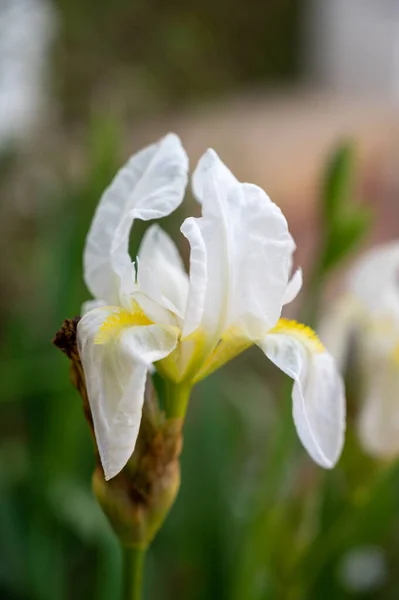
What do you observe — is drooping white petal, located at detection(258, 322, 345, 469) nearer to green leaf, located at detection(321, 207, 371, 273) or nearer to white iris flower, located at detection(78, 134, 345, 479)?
white iris flower, located at detection(78, 134, 345, 479)

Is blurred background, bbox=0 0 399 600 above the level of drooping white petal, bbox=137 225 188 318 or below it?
below

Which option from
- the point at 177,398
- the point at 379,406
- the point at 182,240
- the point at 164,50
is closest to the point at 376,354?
the point at 379,406

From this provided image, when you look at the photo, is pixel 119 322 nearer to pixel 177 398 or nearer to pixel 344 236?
pixel 177 398

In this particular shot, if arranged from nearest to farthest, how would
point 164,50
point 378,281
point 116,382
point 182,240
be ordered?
point 116,382
point 378,281
point 182,240
point 164,50

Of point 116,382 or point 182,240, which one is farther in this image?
point 182,240

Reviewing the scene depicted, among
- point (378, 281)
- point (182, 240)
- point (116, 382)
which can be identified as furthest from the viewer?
point (182, 240)

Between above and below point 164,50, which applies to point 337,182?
above

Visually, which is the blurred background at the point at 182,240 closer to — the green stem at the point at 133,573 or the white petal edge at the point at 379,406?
the white petal edge at the point at 379,406

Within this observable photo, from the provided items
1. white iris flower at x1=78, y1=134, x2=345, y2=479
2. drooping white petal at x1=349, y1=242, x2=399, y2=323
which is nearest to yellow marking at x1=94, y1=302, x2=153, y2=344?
white iris flower at x1=78, y1=134, x2=345, y2=479
